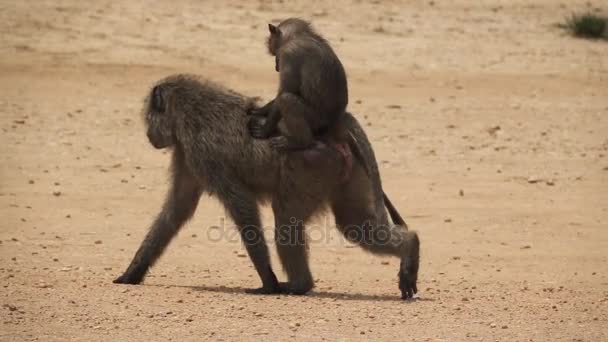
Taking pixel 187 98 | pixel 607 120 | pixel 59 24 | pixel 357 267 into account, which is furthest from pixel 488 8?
pixel 187 98

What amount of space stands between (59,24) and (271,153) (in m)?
9.89

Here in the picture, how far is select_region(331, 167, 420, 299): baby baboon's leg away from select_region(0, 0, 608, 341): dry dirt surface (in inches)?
10.1

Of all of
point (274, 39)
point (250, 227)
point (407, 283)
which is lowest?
point (407, 283)

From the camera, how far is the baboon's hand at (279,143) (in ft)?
26.9

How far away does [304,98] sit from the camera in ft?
27.0

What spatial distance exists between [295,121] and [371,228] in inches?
35.6

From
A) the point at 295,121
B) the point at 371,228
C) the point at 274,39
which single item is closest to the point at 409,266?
the point at 371,228

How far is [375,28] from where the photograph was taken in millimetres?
18484

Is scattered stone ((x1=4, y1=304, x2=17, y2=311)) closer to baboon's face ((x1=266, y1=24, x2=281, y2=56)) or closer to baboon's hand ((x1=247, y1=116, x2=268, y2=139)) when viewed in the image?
baboon's hand ((x1=247, y1=116, x2=268, y2=139))

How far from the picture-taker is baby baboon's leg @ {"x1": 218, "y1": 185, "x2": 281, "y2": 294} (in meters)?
8.34

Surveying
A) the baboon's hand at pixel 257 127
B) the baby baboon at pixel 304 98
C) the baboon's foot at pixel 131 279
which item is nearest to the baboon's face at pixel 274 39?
the baby baboon at pixel 304 98

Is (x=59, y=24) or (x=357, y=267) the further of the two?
(x=59, y=24)

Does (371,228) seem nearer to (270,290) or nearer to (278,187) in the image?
(278,187)

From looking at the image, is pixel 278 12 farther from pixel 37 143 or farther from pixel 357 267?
pixel 357 267
